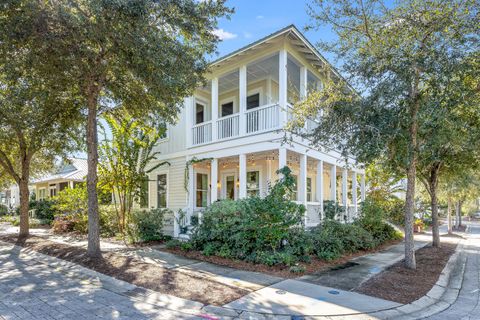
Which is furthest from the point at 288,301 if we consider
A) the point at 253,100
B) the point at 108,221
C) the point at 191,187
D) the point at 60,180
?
the point at 60,180

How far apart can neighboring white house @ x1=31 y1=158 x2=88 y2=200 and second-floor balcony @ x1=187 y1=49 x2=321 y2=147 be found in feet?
49.3

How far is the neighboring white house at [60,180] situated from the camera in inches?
947

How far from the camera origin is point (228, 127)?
11.8 metres

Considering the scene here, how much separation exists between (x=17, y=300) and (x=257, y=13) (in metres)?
9.47

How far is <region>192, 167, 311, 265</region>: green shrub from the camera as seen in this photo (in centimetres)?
793

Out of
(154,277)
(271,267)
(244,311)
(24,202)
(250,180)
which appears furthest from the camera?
(250,180)

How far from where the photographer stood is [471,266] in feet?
29.8

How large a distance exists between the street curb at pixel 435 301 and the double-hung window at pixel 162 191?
36.3 feet

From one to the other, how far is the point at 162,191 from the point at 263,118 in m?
6.73

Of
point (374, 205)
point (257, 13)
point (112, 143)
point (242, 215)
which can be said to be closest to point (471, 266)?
point (374, 205)

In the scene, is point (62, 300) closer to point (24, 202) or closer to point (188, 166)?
point (188, 166)

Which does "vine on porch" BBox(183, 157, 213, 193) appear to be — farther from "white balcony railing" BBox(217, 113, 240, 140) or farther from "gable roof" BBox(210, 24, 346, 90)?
"gable roof" BBox(210, 24, 346, 90)

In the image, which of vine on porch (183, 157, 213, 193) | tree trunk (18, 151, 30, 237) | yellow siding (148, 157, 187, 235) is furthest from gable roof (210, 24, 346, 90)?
tree trunk (18, 151, 30, 237)

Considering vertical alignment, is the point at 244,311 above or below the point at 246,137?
below
